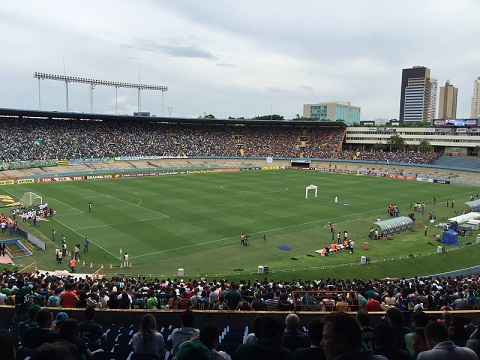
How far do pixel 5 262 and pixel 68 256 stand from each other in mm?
4166

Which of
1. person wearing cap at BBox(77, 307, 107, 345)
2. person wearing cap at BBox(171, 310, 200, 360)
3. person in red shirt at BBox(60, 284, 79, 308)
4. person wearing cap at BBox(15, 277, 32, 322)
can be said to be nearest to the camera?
person wearing cap at BBox(171, 310, 200, 360)

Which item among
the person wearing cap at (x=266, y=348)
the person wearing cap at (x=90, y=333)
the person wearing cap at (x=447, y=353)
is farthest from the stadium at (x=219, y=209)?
the person wearing cap at (x=447, y=353)

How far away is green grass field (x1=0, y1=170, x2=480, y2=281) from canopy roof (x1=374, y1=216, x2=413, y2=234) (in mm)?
789

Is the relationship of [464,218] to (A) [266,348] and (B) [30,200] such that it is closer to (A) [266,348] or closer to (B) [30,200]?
(A) [266,348]

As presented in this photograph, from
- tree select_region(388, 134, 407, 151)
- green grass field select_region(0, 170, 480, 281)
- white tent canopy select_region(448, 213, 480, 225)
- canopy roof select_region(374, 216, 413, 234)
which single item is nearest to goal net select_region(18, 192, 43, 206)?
green grass field select_region(0, 170, 480, 281)

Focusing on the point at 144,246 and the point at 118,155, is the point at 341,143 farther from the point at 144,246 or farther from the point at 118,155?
the point at 144,246

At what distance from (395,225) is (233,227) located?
50.9ft

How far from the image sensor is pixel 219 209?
1885 inches

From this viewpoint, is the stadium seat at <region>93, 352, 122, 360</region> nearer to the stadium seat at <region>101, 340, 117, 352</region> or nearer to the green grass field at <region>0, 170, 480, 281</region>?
the stadium seat at <region>101, 340, 117, 352</region>

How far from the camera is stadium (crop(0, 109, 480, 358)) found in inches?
1125

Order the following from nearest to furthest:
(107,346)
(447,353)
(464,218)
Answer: (447,353) < (107,346) < (464,218)

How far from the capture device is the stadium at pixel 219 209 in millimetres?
28578

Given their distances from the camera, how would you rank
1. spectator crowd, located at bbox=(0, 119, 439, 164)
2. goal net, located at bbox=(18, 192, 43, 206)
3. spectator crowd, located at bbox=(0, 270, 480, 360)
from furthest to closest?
1. spectator crowd, located at bbox=(0, 119, 439, 164)
2. goal net, located at bbox=(18, 192, 43, 206)
3. spectator crowd, located at bbox=(0, 270, 480, 360)

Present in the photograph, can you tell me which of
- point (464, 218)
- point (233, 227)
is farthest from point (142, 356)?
point (464, 218)
